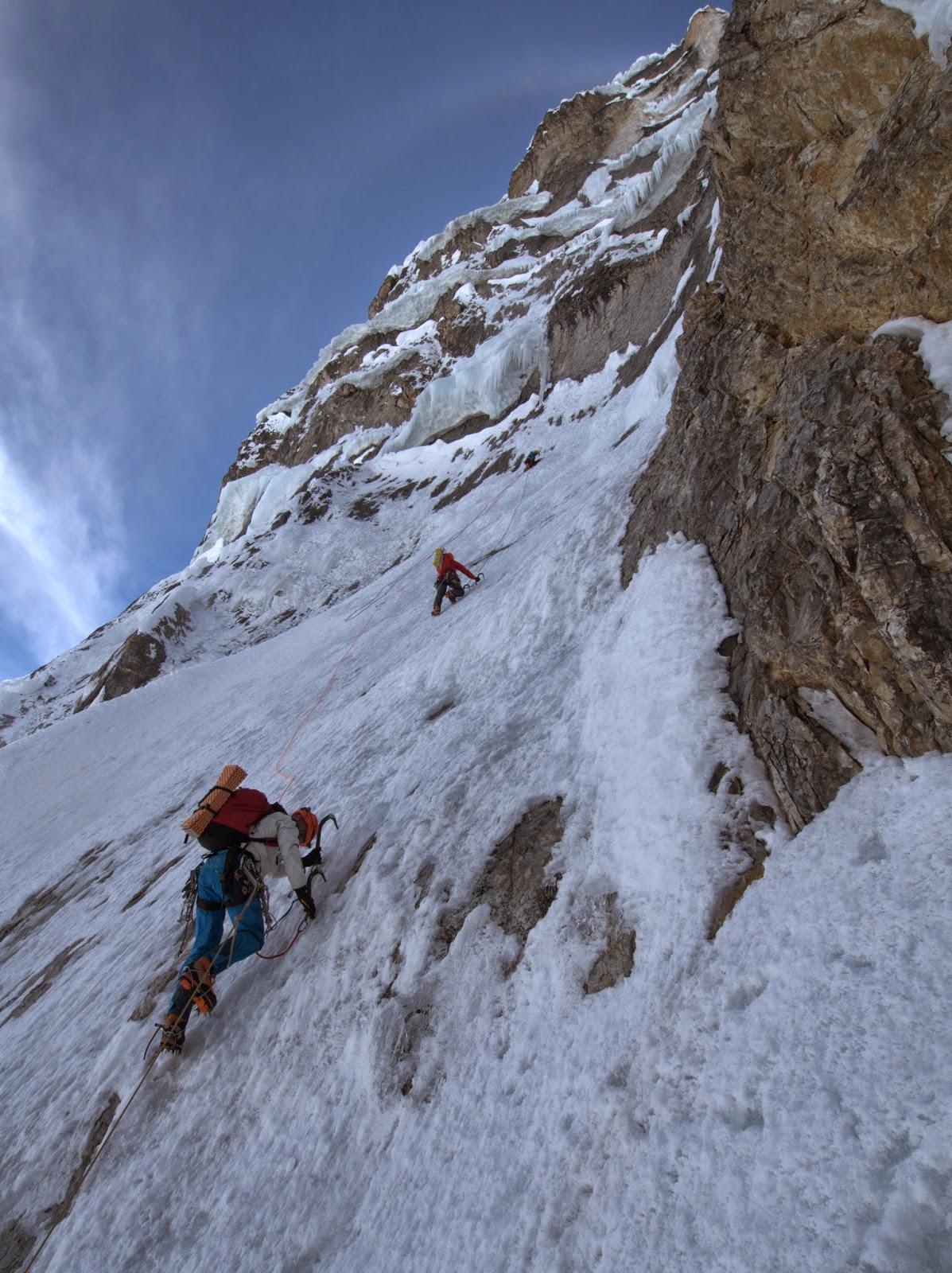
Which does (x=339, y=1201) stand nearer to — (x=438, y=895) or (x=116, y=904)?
(x=438, y=895)

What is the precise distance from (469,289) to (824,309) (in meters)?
41.8

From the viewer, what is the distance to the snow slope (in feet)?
6.85

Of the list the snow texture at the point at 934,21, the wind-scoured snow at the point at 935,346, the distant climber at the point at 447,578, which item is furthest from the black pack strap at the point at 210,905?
the distant climber at the point at 447,578

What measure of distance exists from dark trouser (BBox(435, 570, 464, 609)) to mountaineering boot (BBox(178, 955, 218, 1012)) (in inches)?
305

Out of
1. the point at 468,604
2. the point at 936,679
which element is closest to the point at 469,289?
the point at 468,604

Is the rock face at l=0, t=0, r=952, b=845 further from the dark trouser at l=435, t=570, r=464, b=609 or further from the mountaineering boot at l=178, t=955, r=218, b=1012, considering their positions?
the dark trouser at l=435, t=570, r=464, b=609

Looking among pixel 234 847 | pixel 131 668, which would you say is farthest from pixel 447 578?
pixel 131 668

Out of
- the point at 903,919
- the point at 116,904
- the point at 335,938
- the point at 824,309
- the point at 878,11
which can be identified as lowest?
the point at 903,919

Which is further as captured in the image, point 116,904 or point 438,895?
point 116,904

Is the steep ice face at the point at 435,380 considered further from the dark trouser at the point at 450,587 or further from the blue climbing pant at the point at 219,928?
the blue climbing pant at the point at 219,928

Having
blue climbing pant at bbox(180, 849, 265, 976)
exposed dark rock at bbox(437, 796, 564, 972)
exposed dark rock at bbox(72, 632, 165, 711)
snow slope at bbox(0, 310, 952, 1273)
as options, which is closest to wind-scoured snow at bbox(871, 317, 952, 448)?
snow slope at bbox(0, 310, 952, 1273)

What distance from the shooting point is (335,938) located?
4.48m

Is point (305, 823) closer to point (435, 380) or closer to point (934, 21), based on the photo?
point (934, 21)

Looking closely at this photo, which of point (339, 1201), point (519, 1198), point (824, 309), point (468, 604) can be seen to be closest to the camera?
point (519, 1198)
